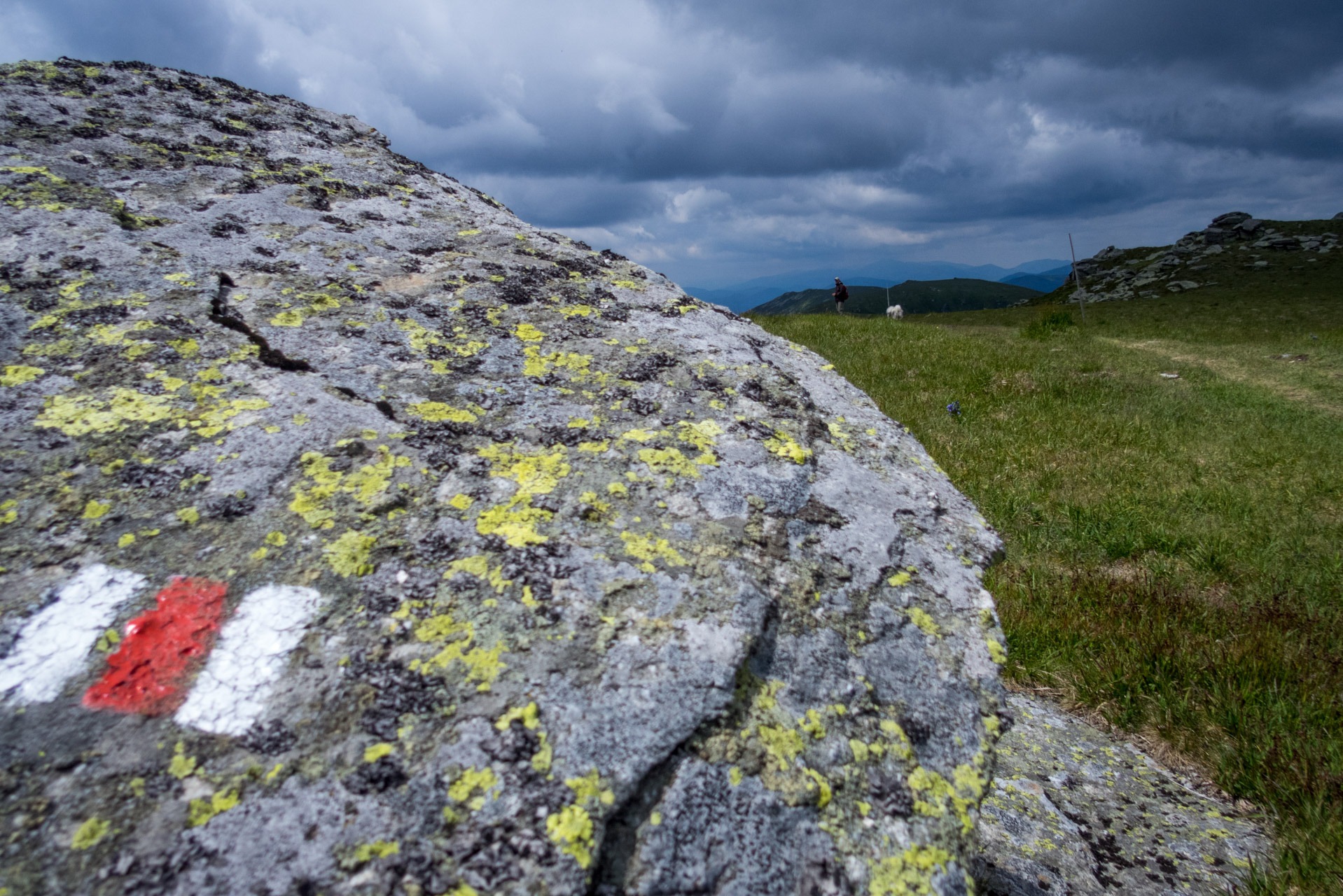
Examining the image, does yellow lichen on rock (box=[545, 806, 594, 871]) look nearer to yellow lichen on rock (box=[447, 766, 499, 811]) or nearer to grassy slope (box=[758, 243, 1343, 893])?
yellow lichen on rock (box=[447, 766, 499, 811])

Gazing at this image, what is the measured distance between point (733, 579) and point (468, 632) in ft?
2.47

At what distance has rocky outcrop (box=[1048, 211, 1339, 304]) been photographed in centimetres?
4994

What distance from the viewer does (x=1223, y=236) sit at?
63.5 metres

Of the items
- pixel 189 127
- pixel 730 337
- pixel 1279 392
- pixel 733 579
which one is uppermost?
pixel 189 127

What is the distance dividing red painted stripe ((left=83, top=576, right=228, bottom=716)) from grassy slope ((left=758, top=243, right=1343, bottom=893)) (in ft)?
12.4

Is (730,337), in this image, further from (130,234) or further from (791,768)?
(130,234)

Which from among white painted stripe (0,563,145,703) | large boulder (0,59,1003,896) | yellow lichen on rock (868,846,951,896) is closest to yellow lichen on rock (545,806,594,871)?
large boulder (0,59,1003,896)

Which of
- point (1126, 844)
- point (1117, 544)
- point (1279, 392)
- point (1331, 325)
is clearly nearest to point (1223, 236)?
point (1331, 325)

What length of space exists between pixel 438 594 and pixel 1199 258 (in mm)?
72509

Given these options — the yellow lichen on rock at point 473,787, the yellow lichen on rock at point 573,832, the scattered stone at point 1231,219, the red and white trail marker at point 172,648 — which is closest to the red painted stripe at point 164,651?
the red and white trail marker at point 172,648

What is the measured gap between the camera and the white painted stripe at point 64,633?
4.45 ft

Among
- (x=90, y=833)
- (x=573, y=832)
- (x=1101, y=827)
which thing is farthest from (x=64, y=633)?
(x=1101, y=827)

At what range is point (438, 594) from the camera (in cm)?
171

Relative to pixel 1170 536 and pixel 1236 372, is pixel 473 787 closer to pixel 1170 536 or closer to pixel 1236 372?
pixel 1170 536
